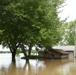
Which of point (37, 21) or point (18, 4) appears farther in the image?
point (37, 21)

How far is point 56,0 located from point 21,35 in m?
13.3

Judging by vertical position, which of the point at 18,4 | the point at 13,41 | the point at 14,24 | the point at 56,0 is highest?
the point at 56,0

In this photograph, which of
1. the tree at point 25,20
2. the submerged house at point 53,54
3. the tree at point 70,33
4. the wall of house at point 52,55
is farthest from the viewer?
the tree at point 70,33

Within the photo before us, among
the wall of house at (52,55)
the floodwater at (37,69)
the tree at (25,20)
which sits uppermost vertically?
the tree at (25,20)

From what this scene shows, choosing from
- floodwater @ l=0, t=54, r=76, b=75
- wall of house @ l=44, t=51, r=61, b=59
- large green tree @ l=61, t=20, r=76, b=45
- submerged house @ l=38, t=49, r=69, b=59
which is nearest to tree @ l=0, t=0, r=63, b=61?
floodwater @ l=0, t=54, r=76, b=75

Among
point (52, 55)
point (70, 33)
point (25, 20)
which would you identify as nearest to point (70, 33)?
point (70, 33)

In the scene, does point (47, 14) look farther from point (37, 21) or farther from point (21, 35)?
point (21, 35)

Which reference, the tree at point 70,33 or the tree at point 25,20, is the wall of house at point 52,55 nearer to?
the tree at point 25,20

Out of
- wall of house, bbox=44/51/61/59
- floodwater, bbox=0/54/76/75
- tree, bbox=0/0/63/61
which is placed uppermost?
tree, bbox=0/0/63/61

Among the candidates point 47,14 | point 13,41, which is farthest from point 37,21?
point 13,41

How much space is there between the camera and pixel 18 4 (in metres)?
29.1

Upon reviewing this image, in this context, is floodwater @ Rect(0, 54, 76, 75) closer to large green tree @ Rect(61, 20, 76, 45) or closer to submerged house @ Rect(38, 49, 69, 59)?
submerged house @ Rect(38, 49, 69, 59)

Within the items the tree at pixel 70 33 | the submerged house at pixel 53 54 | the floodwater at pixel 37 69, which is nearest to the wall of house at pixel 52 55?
the submerged house at pixel 53 54

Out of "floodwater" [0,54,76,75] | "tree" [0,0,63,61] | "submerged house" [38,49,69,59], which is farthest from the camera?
"submerged house" [38,49,69,59]
